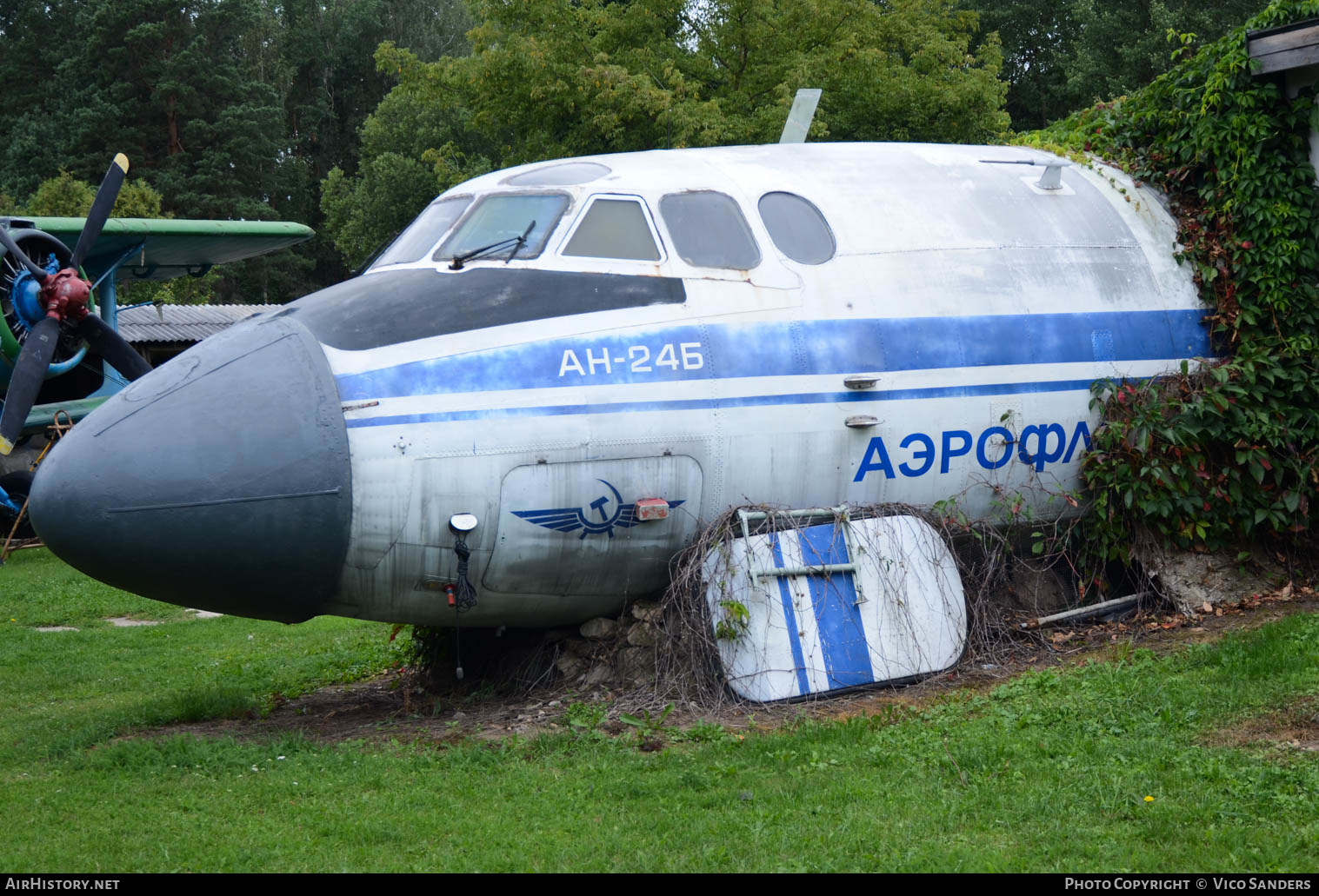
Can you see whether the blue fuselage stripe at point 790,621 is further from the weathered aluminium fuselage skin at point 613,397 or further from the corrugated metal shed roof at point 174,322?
the corrugated metal shed roof at point 174,322

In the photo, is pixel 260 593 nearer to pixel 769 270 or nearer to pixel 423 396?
pixel 423 396

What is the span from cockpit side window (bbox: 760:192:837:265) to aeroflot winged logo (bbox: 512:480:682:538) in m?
2.16

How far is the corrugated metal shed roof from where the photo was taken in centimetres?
3017

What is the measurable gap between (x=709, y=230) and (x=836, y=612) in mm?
2698

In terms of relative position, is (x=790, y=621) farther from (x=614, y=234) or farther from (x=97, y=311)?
(x=97, y=311)

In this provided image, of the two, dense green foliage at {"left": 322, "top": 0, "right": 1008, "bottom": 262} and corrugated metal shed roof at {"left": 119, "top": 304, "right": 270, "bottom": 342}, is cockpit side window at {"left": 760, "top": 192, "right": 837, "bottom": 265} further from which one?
corrugated metal shed roof at {"left": 119, "top": 304, "right": 270, "bottom": 342}

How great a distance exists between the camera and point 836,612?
332 inches

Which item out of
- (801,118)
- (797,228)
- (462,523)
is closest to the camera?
(462,523)

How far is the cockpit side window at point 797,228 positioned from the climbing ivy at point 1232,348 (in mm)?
2320

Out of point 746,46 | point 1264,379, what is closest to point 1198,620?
point 1264,379

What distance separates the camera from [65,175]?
3675 centimetres

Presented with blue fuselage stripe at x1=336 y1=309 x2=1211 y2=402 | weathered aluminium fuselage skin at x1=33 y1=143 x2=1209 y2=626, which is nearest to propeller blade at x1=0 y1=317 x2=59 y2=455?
weathered aluminium fuselage skin at x1=33 y1=143 x2=1209 y2=626

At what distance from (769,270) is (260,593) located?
385 centimetres

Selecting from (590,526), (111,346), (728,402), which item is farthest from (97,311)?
(728,402)
